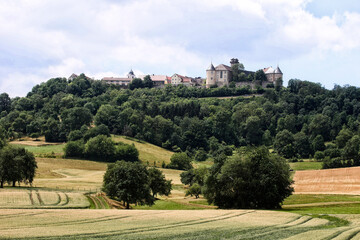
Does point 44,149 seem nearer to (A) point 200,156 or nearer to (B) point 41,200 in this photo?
(A) point 200,156

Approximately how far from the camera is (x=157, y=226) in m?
35.8

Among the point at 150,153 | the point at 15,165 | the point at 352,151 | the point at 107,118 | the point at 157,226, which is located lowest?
the point at 157,226

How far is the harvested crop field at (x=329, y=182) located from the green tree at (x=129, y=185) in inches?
1387

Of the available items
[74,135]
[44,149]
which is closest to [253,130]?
[74,135]

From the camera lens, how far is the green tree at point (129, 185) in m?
62.8

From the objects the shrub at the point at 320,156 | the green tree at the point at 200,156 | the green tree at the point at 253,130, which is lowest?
the green tree at the point at 200,156

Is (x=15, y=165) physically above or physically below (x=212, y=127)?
below

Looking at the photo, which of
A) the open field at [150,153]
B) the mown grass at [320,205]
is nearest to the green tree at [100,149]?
Result: the open field at [150,153]

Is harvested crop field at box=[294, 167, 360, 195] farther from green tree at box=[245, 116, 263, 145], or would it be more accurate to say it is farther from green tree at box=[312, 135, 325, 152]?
green tree at box=[245, 116, 263, 145]

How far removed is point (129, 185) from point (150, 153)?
91.8 m

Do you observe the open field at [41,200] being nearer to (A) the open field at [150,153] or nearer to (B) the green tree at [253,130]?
(A) the open field at [150,153]

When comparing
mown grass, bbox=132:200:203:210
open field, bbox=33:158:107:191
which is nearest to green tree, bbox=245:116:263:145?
open field, bbox=33:158:107:191

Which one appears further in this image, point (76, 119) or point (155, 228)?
point (76, 119)

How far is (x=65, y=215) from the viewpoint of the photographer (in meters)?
41.0
